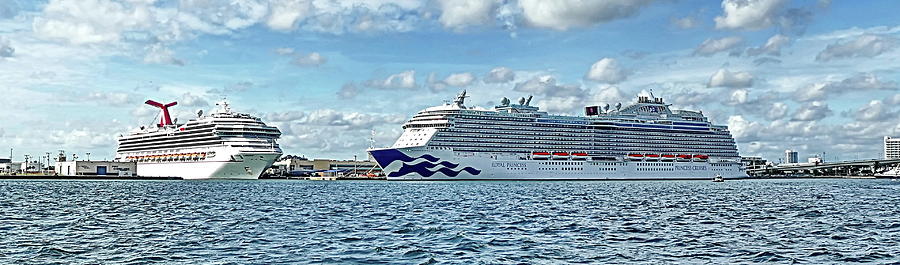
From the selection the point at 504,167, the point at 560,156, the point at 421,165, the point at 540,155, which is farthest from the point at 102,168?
the point at 560,156

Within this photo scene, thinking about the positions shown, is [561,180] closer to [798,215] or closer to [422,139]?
[422,139]

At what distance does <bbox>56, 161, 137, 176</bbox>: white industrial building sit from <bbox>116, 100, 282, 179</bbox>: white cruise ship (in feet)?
23.2

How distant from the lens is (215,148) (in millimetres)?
137375

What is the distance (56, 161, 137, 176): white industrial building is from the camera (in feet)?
524

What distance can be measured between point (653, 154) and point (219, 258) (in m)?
125

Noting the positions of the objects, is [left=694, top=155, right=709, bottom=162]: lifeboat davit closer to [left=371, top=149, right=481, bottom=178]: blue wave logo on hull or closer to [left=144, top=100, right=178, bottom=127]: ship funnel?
[left=371, top=149, right=481, bottom=178]: blue wave logo on hull

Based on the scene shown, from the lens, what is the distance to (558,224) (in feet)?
116

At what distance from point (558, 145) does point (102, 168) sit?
85.4m

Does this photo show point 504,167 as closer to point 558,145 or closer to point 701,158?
point 558,145

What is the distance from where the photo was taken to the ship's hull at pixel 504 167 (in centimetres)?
11569

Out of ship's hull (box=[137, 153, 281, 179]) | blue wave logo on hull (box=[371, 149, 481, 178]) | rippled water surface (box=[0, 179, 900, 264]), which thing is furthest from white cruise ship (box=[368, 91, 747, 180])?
rippled water surface (box=[0, 179, 900, 264])

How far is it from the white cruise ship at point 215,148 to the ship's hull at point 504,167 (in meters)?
26.5

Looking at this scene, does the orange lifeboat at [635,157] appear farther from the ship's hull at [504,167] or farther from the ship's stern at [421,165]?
the ship's stern at [421,165]

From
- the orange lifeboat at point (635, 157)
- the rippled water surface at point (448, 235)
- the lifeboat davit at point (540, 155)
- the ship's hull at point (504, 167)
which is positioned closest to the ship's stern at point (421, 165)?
the ship's hull at point (504, 167)
